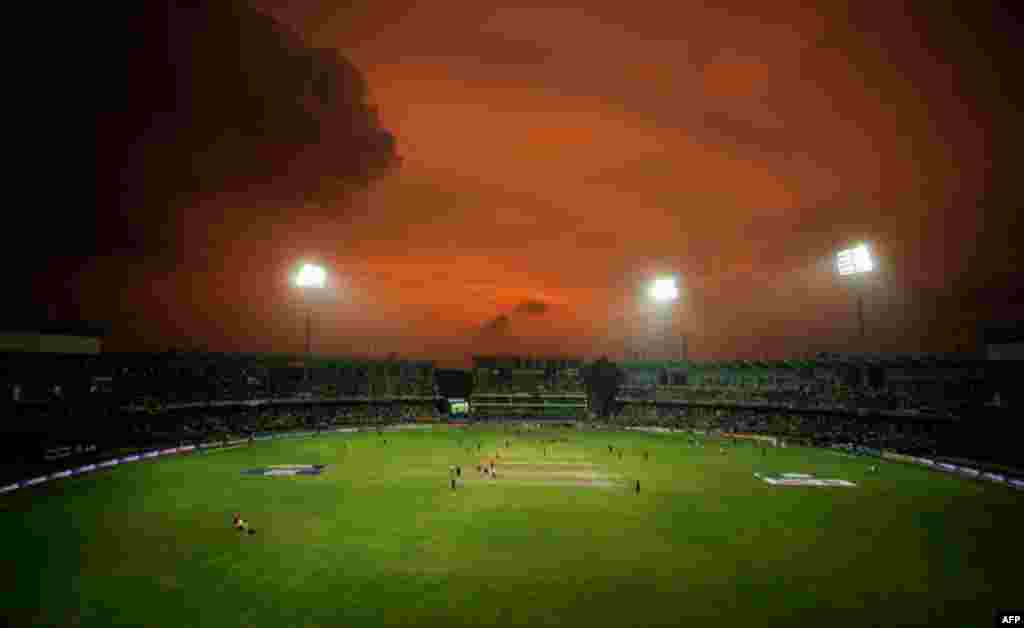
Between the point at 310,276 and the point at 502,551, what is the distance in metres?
58.4

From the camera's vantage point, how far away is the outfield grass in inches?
675

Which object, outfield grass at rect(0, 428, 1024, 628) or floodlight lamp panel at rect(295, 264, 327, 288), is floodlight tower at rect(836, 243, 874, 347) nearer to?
outfield grass at rect(0, 428, 1024, 628)

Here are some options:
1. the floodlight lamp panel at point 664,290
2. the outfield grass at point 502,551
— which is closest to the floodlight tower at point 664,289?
the floodlight lamp panel at point 664,290

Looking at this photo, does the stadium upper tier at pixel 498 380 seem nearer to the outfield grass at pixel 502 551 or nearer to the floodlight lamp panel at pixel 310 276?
the floodlight lamp panel at pixel 310 276

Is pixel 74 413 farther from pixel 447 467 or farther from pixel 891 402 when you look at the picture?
pixel 891 402

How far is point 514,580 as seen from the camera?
64.6ft

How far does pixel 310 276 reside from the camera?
72.8 m

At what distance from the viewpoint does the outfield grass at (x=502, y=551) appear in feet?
56.3

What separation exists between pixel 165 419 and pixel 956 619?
6933 centimetres

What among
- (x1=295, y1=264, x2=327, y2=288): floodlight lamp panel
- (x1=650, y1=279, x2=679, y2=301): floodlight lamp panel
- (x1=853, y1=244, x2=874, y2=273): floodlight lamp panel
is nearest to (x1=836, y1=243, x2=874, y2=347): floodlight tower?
(x1=853, y1=244, x2=874, y2=273): floodlight lamp panel

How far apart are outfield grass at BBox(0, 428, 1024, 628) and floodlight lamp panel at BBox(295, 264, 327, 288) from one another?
115 feet

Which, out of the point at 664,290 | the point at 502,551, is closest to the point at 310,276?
the point at 664,290

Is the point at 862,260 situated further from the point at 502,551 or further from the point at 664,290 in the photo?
the point at 502,551

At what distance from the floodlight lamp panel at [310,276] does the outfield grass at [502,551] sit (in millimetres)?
35197
